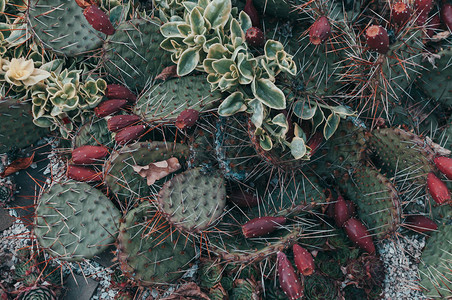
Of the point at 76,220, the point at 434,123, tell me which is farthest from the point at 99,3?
the point at 434,123

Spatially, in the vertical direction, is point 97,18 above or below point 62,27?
above

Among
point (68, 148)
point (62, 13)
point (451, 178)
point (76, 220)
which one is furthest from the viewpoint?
point (68, 148)

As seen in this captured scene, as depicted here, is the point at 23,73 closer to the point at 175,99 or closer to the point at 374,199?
the point at 175,99

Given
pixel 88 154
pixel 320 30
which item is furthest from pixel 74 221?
pixel 320 30

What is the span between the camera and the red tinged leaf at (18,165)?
2.75 meters

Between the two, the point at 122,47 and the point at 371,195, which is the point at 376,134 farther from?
the point at 122,47

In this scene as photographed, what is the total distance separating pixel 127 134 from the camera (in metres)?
2.37

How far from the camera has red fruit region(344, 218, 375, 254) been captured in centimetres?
245

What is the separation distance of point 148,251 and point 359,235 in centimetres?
130

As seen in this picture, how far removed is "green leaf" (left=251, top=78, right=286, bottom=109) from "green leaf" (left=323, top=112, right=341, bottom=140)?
1.17ft

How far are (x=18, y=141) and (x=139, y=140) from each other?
2.76 ft

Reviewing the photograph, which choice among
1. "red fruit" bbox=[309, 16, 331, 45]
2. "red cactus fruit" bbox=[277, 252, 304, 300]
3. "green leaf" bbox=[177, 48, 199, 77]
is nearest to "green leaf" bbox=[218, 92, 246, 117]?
"green leaf" bbox=[177, 48, 199, 77]

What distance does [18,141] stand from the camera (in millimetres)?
2658

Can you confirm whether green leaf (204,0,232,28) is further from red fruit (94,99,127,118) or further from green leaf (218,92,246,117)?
red fruit (94,99,127,118)
